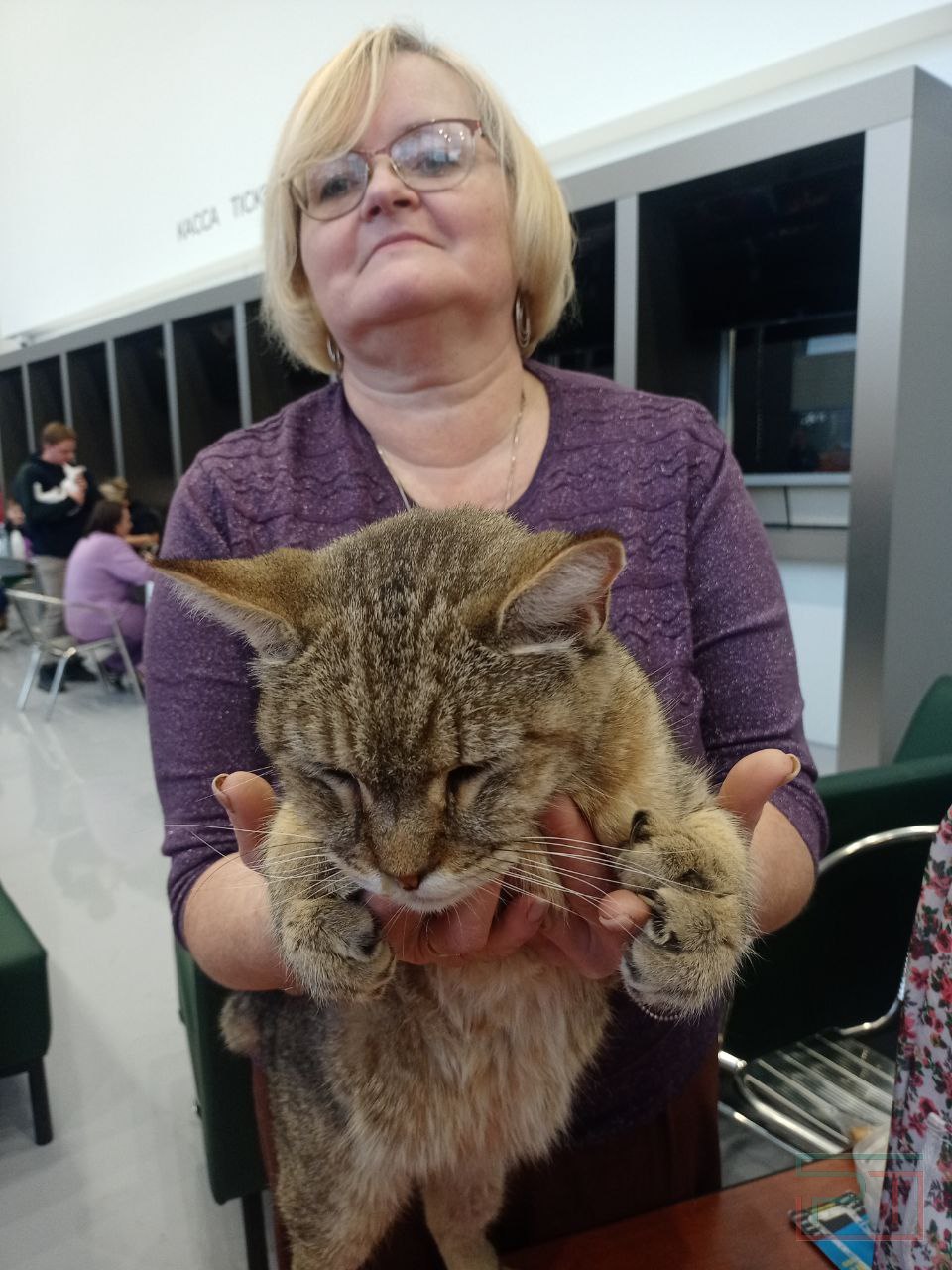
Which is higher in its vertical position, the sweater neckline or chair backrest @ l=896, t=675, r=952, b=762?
the sweater neckline

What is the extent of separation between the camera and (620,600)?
1.00 meters

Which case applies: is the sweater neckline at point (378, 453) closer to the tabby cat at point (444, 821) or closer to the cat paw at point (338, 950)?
the tabby cat at point (444, 821)

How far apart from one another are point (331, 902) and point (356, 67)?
3.16 ft

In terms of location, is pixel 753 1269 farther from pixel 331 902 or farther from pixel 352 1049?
pixel 331 902

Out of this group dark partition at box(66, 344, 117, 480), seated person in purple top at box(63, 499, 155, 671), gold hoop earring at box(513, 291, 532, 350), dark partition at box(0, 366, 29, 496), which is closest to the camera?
gold hoop earring at box(513, 291, 532, 350)

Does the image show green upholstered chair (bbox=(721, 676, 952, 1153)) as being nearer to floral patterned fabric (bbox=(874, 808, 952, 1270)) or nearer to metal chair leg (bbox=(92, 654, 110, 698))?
floral patterned fabric (bbox=(874, 808, 952, 1270))

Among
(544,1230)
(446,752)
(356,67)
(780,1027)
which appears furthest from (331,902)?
(780,1027)

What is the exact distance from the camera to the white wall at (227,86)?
2.86m

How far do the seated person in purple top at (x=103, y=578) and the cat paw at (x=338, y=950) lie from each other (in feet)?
16.3

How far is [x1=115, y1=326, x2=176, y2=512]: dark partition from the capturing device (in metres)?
6.49

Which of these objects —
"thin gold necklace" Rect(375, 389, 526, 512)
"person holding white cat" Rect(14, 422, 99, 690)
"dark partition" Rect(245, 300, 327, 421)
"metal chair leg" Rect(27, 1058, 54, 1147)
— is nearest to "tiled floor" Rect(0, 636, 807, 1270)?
"metal chair leg" Rect(27, 1058, 54, 1147)

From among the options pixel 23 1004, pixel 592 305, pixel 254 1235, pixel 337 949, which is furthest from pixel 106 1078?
pixel 592 305

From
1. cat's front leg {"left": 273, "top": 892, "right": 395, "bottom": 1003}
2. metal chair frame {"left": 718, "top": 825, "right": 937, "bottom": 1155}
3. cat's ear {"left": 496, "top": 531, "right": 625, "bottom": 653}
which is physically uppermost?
cat's ear {"left": 496, "top": 531, "right": 625, "bottom": 653}

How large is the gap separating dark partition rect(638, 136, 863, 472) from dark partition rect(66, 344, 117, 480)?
5.60 metres
